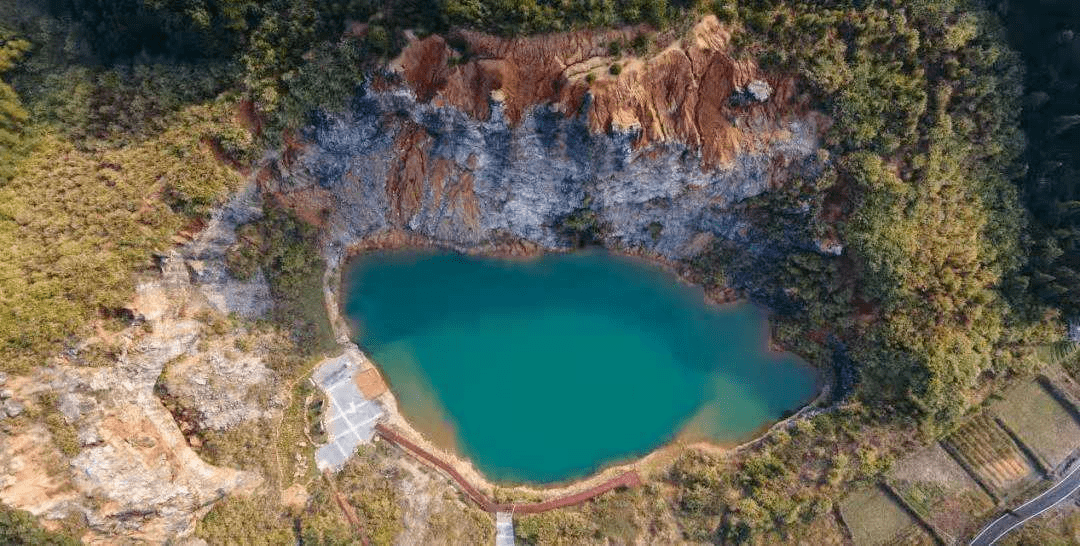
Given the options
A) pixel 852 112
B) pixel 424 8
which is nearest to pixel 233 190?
pixel 424 8

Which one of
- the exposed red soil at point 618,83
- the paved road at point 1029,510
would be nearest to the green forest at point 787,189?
the exposed red soil at point 618,83

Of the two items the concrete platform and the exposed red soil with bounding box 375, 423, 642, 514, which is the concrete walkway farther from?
the concrete platform

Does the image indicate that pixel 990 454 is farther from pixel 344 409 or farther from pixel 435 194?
pixel 344 409

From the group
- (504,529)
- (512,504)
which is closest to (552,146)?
(512,504)

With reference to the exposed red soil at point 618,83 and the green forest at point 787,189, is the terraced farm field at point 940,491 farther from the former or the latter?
the exposed red soil at point 618,83

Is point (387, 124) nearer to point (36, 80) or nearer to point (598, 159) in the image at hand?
point (598, 159)

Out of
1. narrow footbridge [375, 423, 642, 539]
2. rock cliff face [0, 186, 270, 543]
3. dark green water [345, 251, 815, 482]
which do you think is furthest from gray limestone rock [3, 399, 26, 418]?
narrow footbridge [375, 423, 642, 539]
